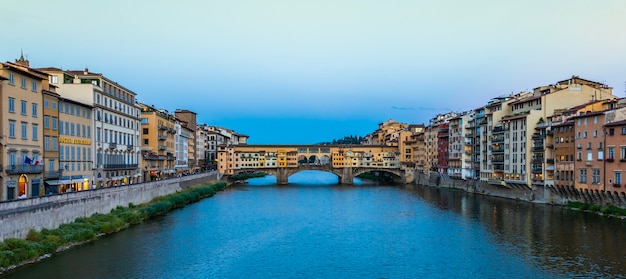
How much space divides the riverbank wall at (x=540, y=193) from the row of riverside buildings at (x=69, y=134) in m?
36.3

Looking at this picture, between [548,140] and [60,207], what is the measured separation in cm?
3905

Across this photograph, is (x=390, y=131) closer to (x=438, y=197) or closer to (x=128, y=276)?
(x=438, y=197)

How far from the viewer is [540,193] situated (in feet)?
154

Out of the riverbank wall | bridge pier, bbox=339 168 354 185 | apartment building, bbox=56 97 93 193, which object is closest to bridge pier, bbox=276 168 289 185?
bridge pier, bbox=339 168 354 185

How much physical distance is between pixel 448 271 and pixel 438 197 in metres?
35.5

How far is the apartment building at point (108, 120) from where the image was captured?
37062mm

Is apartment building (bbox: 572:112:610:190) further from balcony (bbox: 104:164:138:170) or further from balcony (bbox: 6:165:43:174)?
balcony (bbox: 6:165:43:174)

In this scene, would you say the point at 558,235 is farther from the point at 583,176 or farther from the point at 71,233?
the point at 71,233

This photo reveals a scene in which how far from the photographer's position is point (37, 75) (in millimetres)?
28969

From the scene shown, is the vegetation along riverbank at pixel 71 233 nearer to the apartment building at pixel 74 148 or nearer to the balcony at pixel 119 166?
the apartment building at pixel 74 148

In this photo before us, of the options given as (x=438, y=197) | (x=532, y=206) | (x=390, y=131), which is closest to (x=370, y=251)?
(x=532, y=206)

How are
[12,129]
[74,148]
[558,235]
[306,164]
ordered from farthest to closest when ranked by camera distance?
[306,164], [74,148], [558,235], [12,129]

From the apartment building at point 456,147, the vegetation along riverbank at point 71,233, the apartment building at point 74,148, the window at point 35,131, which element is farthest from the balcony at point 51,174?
the apartment building at point 456,147

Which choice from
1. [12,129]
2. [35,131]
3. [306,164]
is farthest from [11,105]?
[306,164]
